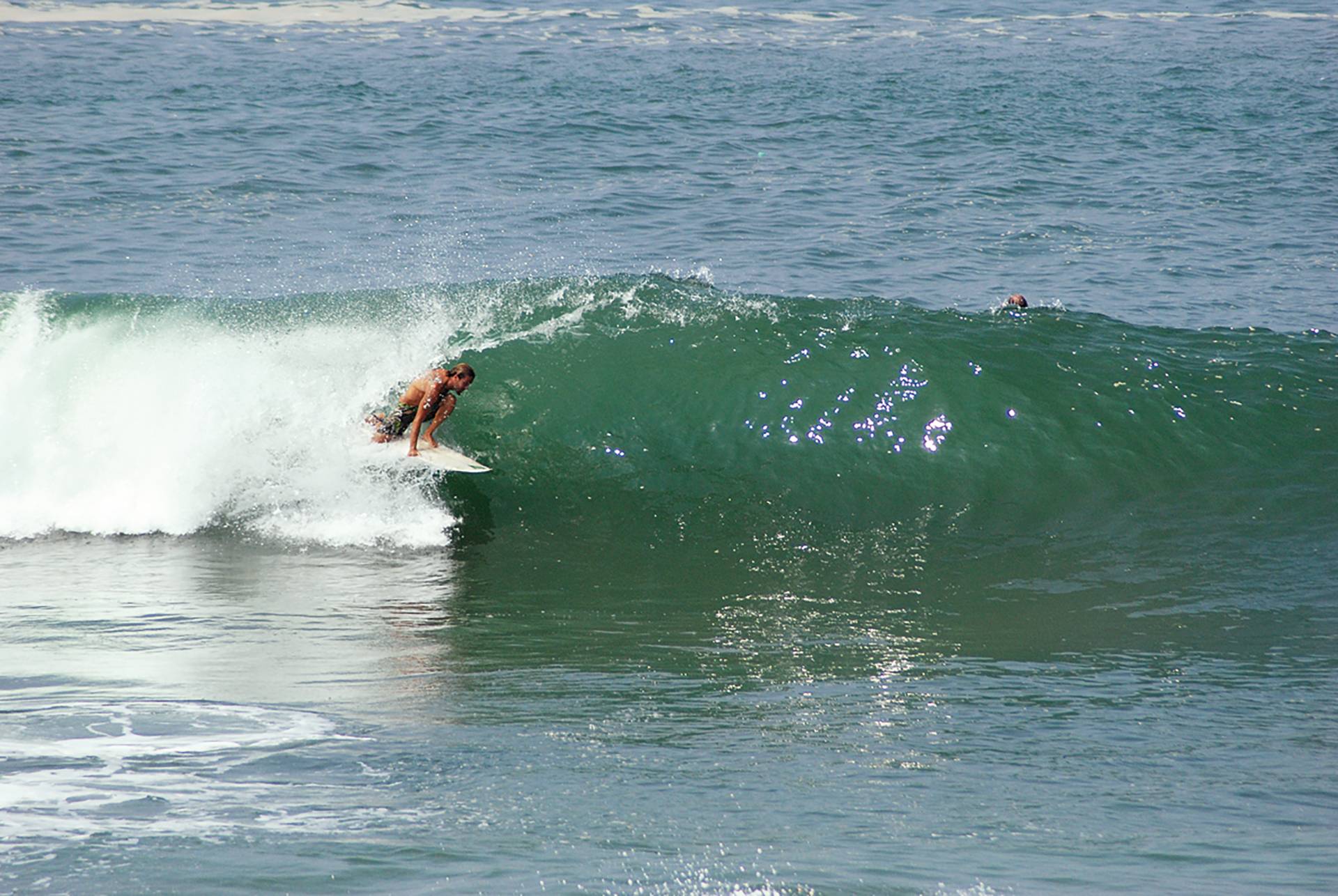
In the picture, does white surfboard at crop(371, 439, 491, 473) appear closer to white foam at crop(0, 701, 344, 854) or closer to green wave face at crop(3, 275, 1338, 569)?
green wave face at crop(3, 275, 1338, 569)

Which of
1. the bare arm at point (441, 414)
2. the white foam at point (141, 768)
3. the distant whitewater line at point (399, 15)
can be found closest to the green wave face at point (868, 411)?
the bare arm at point (441, 414)

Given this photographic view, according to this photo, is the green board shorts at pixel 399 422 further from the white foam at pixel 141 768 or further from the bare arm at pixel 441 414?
the white foam at pixel 141 768

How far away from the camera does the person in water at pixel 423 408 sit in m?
10.5

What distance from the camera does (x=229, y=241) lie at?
62.0 feet

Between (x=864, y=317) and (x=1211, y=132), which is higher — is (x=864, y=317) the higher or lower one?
the lower one

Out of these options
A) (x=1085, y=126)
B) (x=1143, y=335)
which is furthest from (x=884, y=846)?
(x=1085, y=126)

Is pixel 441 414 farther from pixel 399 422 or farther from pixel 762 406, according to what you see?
pixel 762 406

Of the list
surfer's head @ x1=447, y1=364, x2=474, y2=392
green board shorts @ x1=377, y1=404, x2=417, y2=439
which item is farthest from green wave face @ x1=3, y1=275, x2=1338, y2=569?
surfer's head @ x1=447, y1=364, x2=474, y2=392

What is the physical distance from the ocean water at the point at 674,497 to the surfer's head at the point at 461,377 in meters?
0.81

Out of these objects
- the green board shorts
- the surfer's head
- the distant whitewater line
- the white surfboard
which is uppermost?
the distant whitewater line

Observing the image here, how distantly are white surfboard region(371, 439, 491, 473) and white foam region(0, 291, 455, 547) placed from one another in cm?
14

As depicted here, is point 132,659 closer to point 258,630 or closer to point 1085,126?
point 258,630

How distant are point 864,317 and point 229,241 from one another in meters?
10.0

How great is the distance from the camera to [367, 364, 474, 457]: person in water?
10.5m
